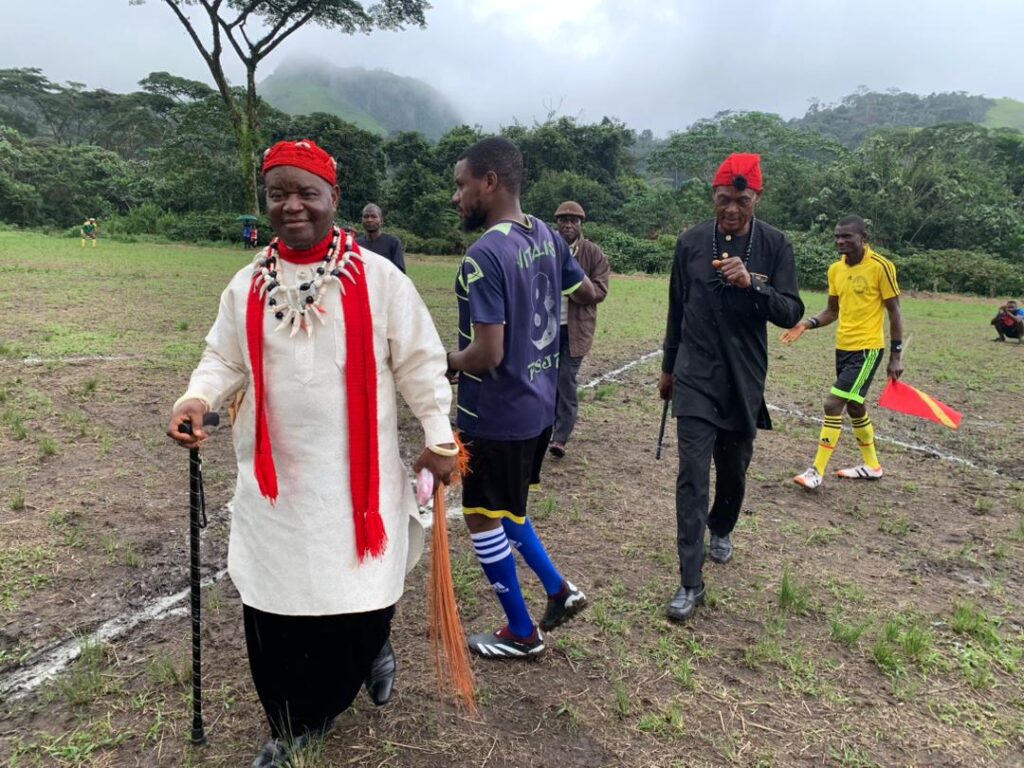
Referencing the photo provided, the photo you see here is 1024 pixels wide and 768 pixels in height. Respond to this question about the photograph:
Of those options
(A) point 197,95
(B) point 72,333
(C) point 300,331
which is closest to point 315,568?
(C) point 300,331

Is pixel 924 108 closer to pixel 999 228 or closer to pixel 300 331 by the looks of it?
pixel 999 228

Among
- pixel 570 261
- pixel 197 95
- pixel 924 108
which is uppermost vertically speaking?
pixel 924 108

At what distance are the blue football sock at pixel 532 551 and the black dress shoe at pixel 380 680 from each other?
68 centimetres

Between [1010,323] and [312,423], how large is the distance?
15771 mm

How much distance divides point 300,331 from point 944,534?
14.2ft

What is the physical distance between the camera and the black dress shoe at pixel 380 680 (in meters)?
2.63

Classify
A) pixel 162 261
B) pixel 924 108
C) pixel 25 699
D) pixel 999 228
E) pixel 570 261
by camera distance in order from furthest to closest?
pixel 924 108
pixel 999 228
pixel 162 261
pixel 570 261
pixel 25 699

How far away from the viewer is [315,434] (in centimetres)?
215

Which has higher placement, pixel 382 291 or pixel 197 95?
pixel 197 95

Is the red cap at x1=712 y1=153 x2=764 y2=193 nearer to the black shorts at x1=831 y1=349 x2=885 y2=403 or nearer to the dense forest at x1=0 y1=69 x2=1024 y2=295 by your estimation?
the black shorts at x1=831 y1=349 x2=885 y2=403

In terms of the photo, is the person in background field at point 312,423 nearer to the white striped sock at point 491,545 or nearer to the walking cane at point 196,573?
the walking cane at point 196,573

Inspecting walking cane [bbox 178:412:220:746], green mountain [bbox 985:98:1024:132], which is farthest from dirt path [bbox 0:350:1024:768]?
green mountain [bbox 985:98:1024:132]

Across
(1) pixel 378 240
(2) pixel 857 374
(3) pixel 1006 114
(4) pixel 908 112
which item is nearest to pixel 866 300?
(2) pixel 857 374

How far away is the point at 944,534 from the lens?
4516 mm
